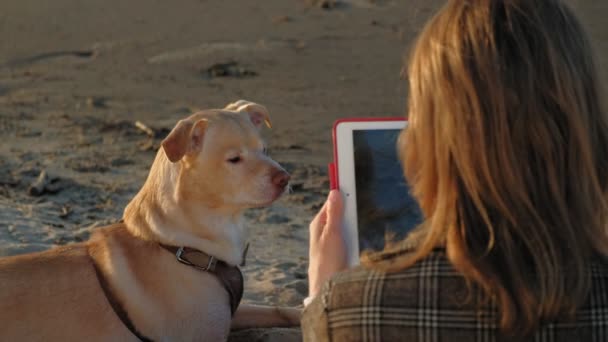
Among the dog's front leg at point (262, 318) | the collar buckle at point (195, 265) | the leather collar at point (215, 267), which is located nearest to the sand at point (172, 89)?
the dog's front leg at point (262, 318)

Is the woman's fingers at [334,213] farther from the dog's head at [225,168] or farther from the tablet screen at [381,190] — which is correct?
the dog's head at [225,168]

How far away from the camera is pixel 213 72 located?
11195 millimetres

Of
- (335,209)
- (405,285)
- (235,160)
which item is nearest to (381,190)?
(335,209)

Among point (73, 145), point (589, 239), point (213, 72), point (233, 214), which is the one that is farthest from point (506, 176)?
point (213, 72)

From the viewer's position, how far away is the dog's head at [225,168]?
3.69m

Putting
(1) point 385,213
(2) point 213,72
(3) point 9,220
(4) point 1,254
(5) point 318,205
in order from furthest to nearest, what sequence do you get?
(2) point 213,72, (5) point 318,205, (3) point 9,220, (4) point 1,254, (1) point 385,213

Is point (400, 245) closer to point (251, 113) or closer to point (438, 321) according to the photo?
point (438, 321)

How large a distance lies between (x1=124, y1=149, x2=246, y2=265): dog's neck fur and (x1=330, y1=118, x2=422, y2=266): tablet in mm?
979

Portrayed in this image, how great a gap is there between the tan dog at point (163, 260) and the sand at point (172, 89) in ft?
1.77

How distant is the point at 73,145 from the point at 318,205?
2.85 meters

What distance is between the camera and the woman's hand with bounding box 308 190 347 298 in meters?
2.56

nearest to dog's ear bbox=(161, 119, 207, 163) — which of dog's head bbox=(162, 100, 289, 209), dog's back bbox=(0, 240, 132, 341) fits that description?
dog's head bbox=(162, 100, 289, 209)

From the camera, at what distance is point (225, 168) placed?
147 inches

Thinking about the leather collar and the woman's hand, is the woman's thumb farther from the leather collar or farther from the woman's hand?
the leather collar
